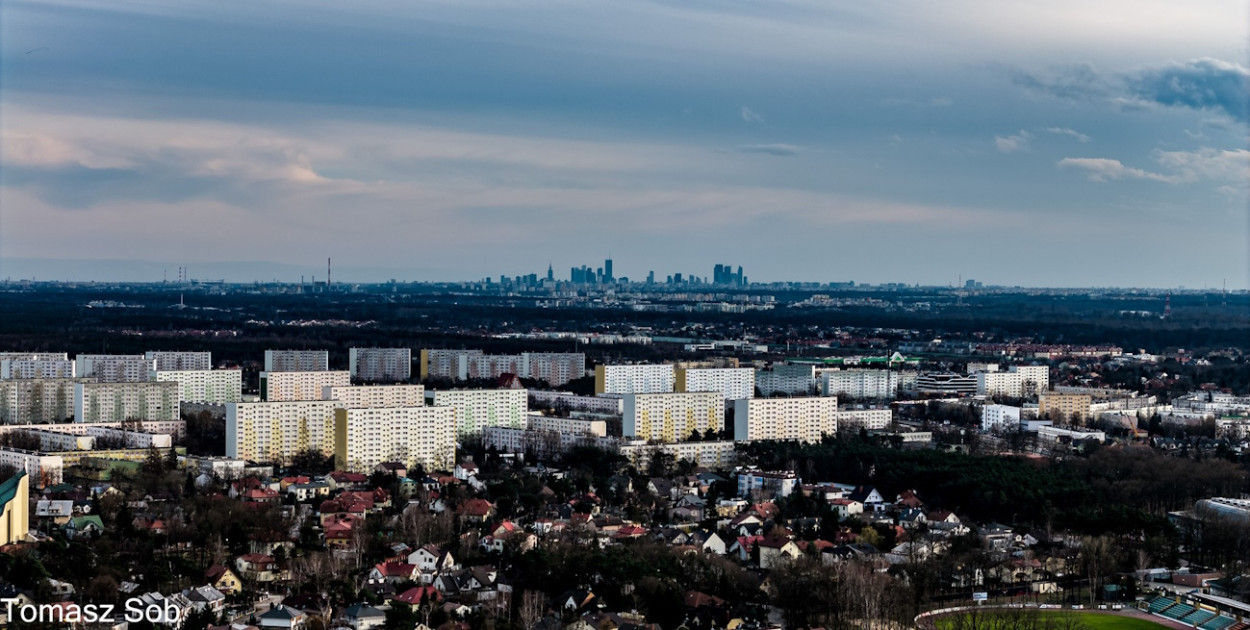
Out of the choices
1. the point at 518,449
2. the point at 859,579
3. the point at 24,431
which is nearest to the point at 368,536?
the point at 859,579

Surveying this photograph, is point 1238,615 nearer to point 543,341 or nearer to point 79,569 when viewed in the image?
point 79,569

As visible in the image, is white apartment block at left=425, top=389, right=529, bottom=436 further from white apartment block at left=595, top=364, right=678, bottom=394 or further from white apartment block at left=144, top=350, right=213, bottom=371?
white apartment block at left=144, top=350, right=213, bottom=371

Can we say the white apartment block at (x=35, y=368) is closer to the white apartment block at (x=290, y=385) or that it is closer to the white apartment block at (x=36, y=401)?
the white apartment block at (x=36, y=401)

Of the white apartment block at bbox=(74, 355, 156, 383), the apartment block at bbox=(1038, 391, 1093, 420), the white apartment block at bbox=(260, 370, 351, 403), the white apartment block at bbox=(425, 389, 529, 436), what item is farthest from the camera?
the white apartment block at bbox=(74, 355, 156, 383)

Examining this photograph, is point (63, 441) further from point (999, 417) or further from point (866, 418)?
point (999, 417)

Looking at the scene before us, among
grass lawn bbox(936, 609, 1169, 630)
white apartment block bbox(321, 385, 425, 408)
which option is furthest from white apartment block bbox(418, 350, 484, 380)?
grass lawn bbox(936, 609, 1169, 630)
